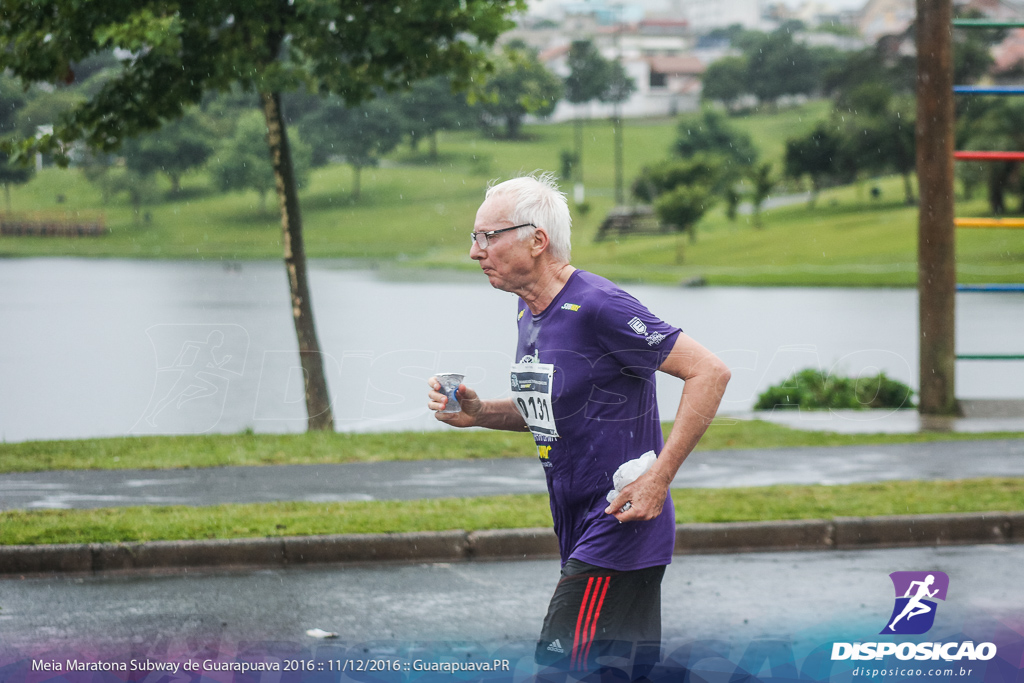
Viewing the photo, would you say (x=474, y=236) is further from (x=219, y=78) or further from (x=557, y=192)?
(x=219, y=78)

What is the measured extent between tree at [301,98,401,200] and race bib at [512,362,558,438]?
1170 inches

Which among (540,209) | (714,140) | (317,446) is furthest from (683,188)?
(540,209)

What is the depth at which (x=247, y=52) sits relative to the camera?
9.92 meters

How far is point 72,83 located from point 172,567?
5.58 m

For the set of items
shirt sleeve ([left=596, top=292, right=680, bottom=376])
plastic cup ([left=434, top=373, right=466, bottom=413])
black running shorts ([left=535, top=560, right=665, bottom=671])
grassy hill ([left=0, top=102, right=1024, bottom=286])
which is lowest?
grassy hill ([left=0, top=102, right=1024, bottom=286])

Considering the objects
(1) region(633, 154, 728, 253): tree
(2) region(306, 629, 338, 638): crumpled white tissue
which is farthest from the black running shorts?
(1) region(633, 154, 728, 253): tree

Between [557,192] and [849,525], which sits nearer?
[557,192]

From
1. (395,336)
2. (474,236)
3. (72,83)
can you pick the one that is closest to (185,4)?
(72,83)

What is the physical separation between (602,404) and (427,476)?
5.75 metres

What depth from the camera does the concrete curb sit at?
643 centimetres

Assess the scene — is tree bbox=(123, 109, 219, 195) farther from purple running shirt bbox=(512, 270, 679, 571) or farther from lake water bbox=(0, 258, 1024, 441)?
purple running shirt bbox=(512, 270, 679, 571)

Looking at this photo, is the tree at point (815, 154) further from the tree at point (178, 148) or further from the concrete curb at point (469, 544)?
the concrete curb at point (469, 544)

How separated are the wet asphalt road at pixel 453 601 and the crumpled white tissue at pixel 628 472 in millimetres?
2279

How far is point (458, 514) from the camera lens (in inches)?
284
